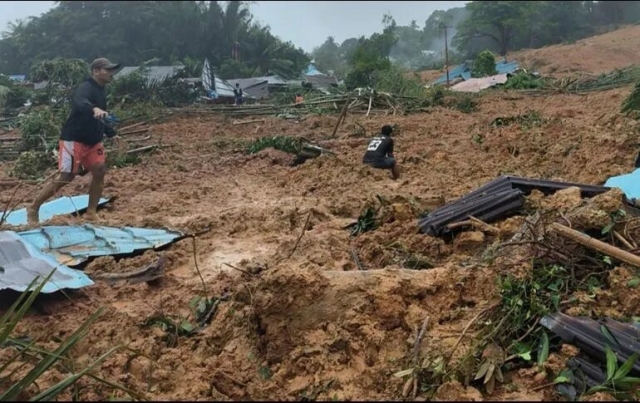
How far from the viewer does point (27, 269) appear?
12.5 ft

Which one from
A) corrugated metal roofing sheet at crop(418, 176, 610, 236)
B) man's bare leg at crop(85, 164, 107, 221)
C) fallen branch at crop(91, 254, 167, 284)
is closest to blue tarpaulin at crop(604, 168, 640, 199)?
corrugated metal roofing sheet at crop(418, 176, 610, 236)

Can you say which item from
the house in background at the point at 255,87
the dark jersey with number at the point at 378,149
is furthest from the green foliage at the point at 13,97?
the dark jersey with number at the point at 378,149

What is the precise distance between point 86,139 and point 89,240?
1.35 m

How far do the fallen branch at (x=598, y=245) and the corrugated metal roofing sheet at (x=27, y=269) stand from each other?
2.82 meters

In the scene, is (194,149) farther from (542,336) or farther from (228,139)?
(542,336)

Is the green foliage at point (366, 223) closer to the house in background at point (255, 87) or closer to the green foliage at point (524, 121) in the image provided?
the green foliage at point (524, 121)

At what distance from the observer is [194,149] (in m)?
11.6

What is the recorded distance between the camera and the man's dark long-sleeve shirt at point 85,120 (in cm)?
557

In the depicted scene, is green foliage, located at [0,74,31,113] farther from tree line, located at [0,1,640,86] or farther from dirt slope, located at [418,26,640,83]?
dirt slope, located at [418,26,640,83]

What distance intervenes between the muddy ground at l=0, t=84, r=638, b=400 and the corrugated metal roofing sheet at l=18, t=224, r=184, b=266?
15 centimetres

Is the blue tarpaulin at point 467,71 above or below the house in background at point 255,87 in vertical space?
below

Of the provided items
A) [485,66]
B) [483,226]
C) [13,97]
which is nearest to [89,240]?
[483,226]

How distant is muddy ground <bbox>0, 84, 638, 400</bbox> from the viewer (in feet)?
9.21

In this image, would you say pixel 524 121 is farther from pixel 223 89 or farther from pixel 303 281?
pixel 223 89
